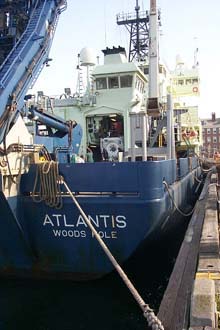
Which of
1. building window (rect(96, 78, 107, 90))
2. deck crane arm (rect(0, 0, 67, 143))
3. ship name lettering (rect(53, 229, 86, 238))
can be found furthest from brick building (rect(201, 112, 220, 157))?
ship name lettering (rect(53, 229, 86, 238))

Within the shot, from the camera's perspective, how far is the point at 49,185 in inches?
286

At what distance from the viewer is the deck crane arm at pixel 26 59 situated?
956cm

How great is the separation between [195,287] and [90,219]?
130 inches

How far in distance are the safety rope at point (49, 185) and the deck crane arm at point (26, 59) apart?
1832 millimetres

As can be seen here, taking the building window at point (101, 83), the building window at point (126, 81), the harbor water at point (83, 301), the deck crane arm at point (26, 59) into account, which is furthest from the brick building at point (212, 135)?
the harbor water at point (83, 301)

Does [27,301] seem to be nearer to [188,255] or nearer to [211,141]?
[188,255]

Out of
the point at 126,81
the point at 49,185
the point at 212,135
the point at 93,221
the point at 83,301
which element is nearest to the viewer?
the point at 83,301

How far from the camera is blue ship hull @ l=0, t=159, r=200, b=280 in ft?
23.0

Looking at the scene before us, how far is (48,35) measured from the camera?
11734 millimetres

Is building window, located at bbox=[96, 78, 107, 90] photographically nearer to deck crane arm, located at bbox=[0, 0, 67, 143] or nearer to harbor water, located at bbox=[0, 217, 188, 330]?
deck crane arm, located at bbox=[0, 0, 67, 143]

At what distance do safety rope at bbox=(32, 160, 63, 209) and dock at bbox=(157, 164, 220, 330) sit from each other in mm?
2417

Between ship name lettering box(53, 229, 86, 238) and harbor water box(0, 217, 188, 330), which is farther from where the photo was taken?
ship name lettering box(53, 229, 86, 238)

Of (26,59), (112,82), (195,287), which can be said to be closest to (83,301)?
(195,287)

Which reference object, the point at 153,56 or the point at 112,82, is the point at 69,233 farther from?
the point at 112,82
